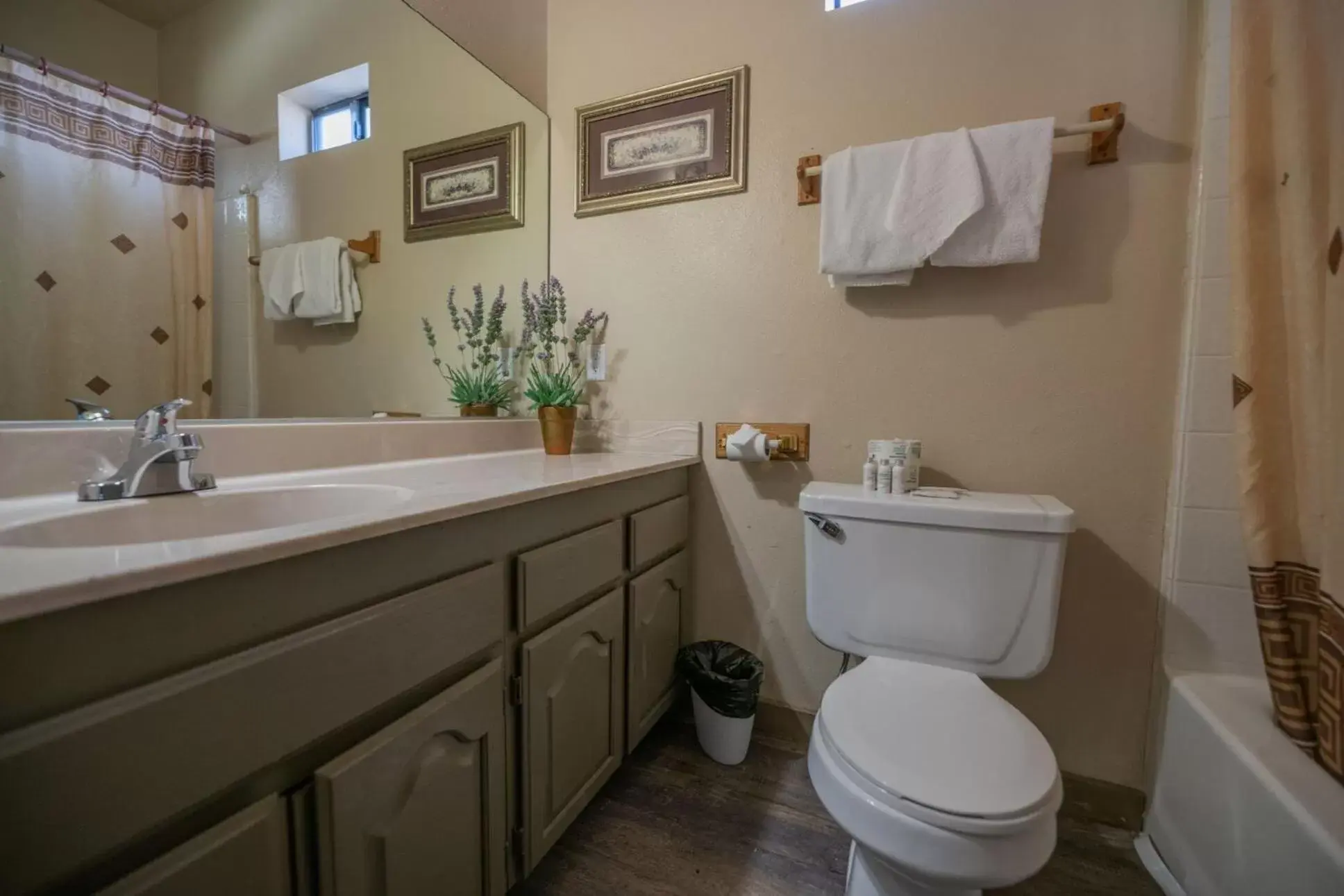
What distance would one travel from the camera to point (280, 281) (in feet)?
3.60

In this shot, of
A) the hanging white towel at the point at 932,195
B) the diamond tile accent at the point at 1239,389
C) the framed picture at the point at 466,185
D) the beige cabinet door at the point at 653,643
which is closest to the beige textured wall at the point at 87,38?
the framed picture at the point at 466,185

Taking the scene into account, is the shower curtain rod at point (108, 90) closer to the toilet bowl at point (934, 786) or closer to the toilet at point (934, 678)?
the toilet at point (934, 678)

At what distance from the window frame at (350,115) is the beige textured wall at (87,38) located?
26 cm

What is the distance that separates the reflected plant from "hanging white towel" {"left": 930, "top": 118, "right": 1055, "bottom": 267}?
0.97 meters

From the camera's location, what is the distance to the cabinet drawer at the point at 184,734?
0.38 m

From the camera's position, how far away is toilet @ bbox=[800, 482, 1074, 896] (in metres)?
0.69

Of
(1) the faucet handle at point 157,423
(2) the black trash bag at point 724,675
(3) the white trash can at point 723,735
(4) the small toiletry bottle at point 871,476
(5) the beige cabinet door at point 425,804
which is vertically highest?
(1) the faucet handle at point 157,423

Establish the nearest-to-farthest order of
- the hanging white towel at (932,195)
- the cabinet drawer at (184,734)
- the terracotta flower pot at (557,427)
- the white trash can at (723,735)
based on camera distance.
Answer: the cabinet drawer at (184,734) < the hanging white towel at (932,195) < the white trash can at (723,735) < the terracotta flower pot at (557,427)

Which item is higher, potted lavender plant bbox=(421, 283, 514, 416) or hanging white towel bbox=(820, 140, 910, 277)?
hanging white towel bbox=(820, 140, 910, 277)

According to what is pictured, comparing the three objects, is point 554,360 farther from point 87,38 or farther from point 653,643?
point 87,38

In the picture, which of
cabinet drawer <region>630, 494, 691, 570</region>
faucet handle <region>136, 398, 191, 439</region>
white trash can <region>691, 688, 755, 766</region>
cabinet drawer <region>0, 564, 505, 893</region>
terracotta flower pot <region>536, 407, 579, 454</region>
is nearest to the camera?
cabinet drawer <region>0, 564, 505, 893</region>

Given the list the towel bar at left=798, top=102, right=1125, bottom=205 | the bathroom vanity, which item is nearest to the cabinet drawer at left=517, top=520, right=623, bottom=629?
the bathroom vanity

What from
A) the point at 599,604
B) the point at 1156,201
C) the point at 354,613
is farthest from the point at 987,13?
the point at 354,613

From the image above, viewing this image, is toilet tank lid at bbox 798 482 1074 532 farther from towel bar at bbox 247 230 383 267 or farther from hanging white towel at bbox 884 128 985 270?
towel bar at bbox 247 230 383 267
